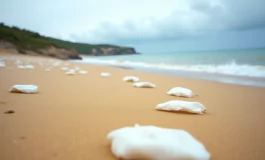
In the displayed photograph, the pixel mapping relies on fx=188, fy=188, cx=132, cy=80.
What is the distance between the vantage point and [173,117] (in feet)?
7.19

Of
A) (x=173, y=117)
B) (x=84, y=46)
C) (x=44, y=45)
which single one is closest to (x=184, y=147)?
(x=173, y=117)

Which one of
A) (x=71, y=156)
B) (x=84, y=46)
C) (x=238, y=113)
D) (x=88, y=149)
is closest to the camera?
(x=71, y=156)

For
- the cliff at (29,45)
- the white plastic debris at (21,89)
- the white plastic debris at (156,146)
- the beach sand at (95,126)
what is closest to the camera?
the white plastic debris at (156,146)

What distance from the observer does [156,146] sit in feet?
3.60

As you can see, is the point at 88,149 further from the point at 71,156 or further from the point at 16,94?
the point at 16,94

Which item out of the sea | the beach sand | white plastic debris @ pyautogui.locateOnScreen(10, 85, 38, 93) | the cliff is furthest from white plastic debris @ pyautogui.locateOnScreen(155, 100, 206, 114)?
the cliff

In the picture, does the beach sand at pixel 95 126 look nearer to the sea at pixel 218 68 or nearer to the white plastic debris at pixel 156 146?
the white plastic debris at pixel 156 146

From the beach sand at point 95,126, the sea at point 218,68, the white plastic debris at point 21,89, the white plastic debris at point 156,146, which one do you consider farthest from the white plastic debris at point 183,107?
the sea at point 218,68

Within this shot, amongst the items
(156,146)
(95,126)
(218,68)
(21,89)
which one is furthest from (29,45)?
(156,146)

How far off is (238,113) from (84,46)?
263 ft

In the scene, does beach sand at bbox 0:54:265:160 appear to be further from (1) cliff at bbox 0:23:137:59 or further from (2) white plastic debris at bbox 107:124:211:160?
(1) cliff at bbox 0:23:137:59

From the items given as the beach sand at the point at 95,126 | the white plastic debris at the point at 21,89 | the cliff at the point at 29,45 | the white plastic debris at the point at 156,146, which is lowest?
the beach sand at the point at 95,126

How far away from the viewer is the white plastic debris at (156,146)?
108cm

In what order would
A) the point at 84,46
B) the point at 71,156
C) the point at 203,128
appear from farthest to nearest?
the point at 84,46 → the point at 203,128 → the point at 71,156
